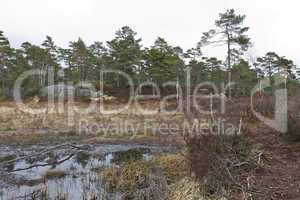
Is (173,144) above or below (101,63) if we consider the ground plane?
below

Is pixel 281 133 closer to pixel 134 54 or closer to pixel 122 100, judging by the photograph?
pixel 122 100

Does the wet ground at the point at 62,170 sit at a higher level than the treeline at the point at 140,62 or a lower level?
lower

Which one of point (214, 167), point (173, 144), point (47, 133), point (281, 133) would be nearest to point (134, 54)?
point (47, 133)

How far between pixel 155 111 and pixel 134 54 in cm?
1180

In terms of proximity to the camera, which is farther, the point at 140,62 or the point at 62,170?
the point at 140,62

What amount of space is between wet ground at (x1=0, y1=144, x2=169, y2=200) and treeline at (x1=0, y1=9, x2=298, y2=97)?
60.2 ft

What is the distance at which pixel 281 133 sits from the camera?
10078 millimetres

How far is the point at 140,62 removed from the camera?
35.4m

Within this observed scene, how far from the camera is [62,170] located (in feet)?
30.5

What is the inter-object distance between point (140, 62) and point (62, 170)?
88.7ft

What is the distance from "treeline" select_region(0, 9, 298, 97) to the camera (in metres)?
29.4

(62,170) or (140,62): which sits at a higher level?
(140,62)

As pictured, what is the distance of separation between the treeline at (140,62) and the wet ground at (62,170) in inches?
722

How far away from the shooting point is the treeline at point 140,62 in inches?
1156
